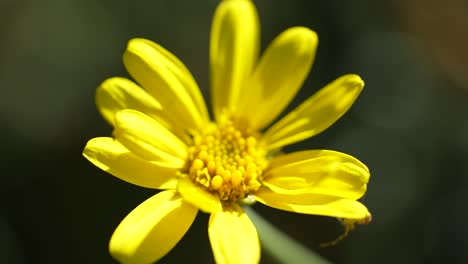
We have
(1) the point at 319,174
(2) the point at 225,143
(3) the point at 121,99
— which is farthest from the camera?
(2) the point at 225,143

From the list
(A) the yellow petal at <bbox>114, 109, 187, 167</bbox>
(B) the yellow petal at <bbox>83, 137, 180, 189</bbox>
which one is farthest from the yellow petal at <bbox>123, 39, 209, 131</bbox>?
(B) the yellow petal at <bbox>83, 137, 180, 189</bbox>

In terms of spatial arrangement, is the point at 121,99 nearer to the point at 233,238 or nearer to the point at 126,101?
the point at 126,101

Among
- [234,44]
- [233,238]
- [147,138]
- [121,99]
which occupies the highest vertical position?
[234,44]

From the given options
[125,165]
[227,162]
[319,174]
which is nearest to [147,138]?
[125,165]

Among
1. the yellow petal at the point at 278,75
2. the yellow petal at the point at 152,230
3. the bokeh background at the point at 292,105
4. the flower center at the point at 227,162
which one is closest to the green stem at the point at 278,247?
the flower center at the point at 227,162
